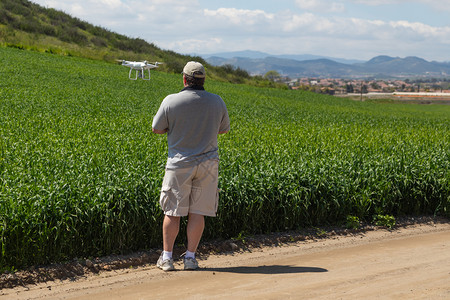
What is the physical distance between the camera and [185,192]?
566cm

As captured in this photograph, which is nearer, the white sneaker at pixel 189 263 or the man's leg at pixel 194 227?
the man's leg at pixel 194 227

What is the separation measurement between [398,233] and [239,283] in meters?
3.65

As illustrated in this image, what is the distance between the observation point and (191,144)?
18.4ft

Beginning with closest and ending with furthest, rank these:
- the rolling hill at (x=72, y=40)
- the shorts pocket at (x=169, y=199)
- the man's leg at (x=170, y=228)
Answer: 1. the shorts pocket at (x=169, y=199)
2. the man's leg at (x=170, y=228)
3. the rolling hill at (x=72, y=40)

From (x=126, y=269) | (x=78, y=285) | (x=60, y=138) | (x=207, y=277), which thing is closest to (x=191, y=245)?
(x=207, y=277)

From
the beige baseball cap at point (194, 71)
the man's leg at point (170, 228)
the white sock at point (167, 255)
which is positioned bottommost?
the white sock at point (167, 255)

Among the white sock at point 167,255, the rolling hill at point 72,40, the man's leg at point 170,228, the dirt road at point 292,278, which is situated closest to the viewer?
the dirt road at point 292,278

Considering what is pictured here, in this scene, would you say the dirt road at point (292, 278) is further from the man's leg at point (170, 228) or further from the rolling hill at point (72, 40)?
the rolling hill at point (72, 40)

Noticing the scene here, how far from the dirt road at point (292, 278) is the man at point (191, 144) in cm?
79

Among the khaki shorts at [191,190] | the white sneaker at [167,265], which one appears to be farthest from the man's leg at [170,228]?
the white sneaker at [167,265]

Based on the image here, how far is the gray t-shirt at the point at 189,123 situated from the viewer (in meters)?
5.52

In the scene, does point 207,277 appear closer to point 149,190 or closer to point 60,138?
point 149,190

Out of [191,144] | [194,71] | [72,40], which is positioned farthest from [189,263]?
[72,40]

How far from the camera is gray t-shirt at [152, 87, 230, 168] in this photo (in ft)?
18.1
